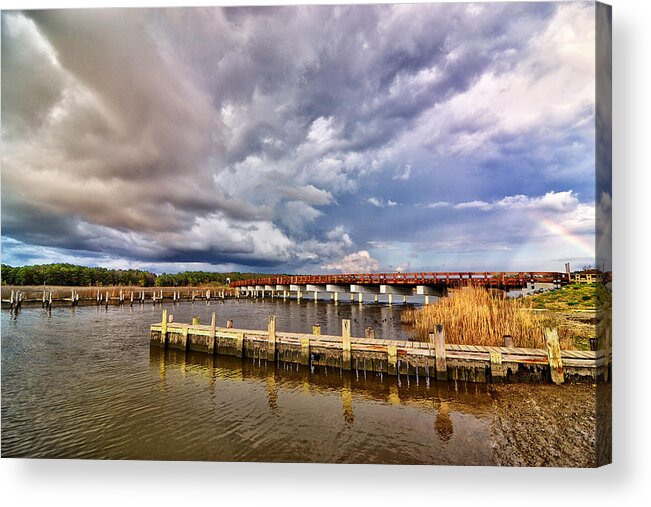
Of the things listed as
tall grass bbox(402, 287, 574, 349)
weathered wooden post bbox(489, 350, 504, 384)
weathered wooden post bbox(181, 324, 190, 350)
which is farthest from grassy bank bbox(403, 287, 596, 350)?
weathered wooden post bbox(181, 324, 190, 350)

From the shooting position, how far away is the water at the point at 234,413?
4605 mm

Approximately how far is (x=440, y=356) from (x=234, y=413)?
418cm

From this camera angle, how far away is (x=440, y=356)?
6.86 meters

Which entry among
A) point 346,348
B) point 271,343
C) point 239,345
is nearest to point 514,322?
point 346,348

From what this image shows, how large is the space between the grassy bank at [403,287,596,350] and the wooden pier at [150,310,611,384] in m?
0.92

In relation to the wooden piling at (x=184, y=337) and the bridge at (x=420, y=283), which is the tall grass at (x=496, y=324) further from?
the wooden piling at (x=184, y=337)

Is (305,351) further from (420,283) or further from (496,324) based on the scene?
(420,283)

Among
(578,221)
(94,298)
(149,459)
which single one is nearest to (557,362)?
(578,221)

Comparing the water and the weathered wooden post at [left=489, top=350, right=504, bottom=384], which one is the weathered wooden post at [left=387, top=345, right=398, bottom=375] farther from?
the weathered wooden post at [left=489, top=350, right=504, bottom=384]

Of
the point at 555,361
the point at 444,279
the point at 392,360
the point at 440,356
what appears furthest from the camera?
the point at 444,279

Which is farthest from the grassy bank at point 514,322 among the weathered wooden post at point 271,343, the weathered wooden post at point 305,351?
the weathered wooden post at point 271,343

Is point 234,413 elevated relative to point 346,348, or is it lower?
lower

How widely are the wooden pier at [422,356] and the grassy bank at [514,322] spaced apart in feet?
3.02

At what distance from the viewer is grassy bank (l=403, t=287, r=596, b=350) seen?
7.48 m
